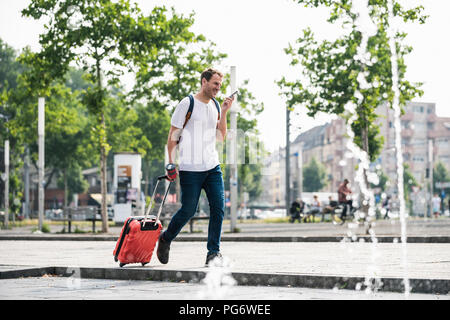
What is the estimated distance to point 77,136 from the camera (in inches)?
2061

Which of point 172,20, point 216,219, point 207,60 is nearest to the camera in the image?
point 216,219

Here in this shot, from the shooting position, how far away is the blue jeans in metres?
7.38

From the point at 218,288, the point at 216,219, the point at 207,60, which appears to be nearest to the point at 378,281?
the point at 218,288

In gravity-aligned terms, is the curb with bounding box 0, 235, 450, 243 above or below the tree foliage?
below

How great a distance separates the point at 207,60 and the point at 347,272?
85.6 ft

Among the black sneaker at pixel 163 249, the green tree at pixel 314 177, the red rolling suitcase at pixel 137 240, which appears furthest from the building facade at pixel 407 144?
the red rolling suitcase at pixel 137 240

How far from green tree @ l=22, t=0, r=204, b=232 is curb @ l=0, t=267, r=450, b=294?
14.5 meters

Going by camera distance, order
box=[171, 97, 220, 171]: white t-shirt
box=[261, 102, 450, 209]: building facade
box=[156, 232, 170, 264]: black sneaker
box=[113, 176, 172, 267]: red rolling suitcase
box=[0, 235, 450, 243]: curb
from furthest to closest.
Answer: box=[261, 102, 450, 209]: building facade → box=[0, 235, 450, 243]: curb → box=[156, 232, 170, 264]: black sneaker → box=[113, 176, 172, 267]: red rolling suitcase → box=[171, 97, 220, 171]: white t-shirt

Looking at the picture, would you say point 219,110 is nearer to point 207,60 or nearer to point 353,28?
point 353,28

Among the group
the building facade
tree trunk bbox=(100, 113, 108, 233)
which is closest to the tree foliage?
tree trunk bbox=(100, 113, 108, 233)

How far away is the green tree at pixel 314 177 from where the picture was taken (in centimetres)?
9494

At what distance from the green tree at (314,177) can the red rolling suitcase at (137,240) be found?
8794 centimetres

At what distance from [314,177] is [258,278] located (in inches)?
3507

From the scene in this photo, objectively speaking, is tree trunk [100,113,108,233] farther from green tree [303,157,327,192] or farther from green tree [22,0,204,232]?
green tree [303,157,327,192]
